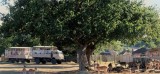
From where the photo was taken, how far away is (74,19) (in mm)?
33500

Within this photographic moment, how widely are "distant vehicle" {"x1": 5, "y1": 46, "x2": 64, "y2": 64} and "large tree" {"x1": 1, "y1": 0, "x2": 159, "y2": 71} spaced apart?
26749 millimetres

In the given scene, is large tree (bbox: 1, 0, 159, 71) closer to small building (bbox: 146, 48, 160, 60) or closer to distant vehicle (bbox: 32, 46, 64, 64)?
small building (bbox: 146, 48, 160, 60)

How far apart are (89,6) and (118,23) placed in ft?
9.41

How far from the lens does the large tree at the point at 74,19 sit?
32.6 metres

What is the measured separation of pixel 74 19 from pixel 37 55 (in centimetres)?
3135

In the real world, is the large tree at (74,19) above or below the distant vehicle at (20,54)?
above

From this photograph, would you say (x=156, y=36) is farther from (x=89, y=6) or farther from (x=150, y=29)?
(x=89, y=6)

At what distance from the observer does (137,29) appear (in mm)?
34875

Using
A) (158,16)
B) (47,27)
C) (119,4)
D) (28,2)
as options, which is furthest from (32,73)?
(158,16)

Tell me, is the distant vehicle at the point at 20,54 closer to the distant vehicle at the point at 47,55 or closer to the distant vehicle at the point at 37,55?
the distant vehicle at the point at 37,55

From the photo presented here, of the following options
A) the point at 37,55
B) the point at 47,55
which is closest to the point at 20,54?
the point at 37,55

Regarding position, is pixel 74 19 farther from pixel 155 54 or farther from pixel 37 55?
pixel 37 55

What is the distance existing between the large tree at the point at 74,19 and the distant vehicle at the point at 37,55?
26.7 metres

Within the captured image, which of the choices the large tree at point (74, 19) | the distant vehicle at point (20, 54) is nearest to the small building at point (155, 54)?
the large tree at point (74, 19)
